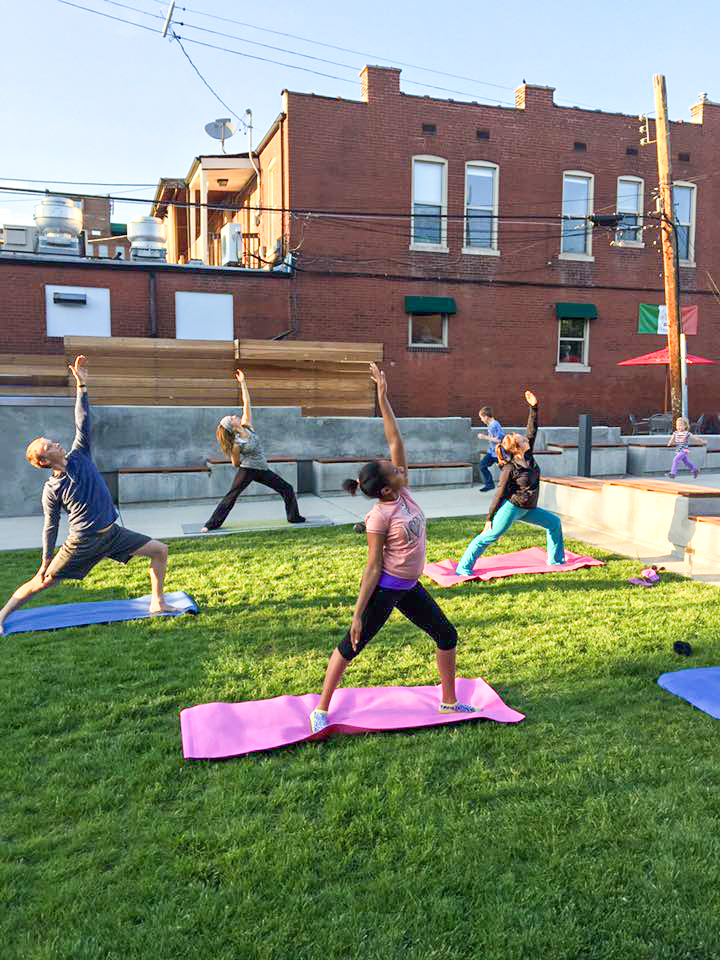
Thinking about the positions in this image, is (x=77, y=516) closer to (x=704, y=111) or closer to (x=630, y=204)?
(x=630, y=204)

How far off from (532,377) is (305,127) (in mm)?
10071

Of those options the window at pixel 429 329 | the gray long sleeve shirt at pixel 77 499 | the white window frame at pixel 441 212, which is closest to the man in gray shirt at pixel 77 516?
the gray long sleeve shirt at pixel 77 499

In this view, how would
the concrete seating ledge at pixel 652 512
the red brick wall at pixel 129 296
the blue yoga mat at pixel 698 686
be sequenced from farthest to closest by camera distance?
1. the red brick wall at pixel 129 296
2. the concrete seating ledge at pixel 652 512
3. the blue yoga mat at pixel 698 686

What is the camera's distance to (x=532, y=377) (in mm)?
24000

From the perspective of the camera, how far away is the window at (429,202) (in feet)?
75.0

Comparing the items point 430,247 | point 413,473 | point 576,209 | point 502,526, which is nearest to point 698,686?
point 502,526

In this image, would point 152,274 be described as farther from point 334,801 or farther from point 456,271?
point 334,801

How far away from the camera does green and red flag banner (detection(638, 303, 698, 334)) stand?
24.4m

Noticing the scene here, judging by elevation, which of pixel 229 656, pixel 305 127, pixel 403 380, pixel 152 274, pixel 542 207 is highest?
pixel 305 127

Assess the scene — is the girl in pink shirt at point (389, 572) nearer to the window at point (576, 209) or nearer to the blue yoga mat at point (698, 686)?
the blue yoga mat at point (698, 686)

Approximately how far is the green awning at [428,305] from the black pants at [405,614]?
18.7 meters

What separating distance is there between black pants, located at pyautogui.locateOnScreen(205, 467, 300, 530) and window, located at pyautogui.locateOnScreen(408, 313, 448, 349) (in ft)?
38.5

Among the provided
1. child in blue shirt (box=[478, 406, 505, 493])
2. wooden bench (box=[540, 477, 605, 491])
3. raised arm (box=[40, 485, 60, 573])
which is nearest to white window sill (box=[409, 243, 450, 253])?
child in blue shirt (box=[478, 406, 505, 493])

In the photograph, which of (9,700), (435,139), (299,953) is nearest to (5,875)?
(299,953)
